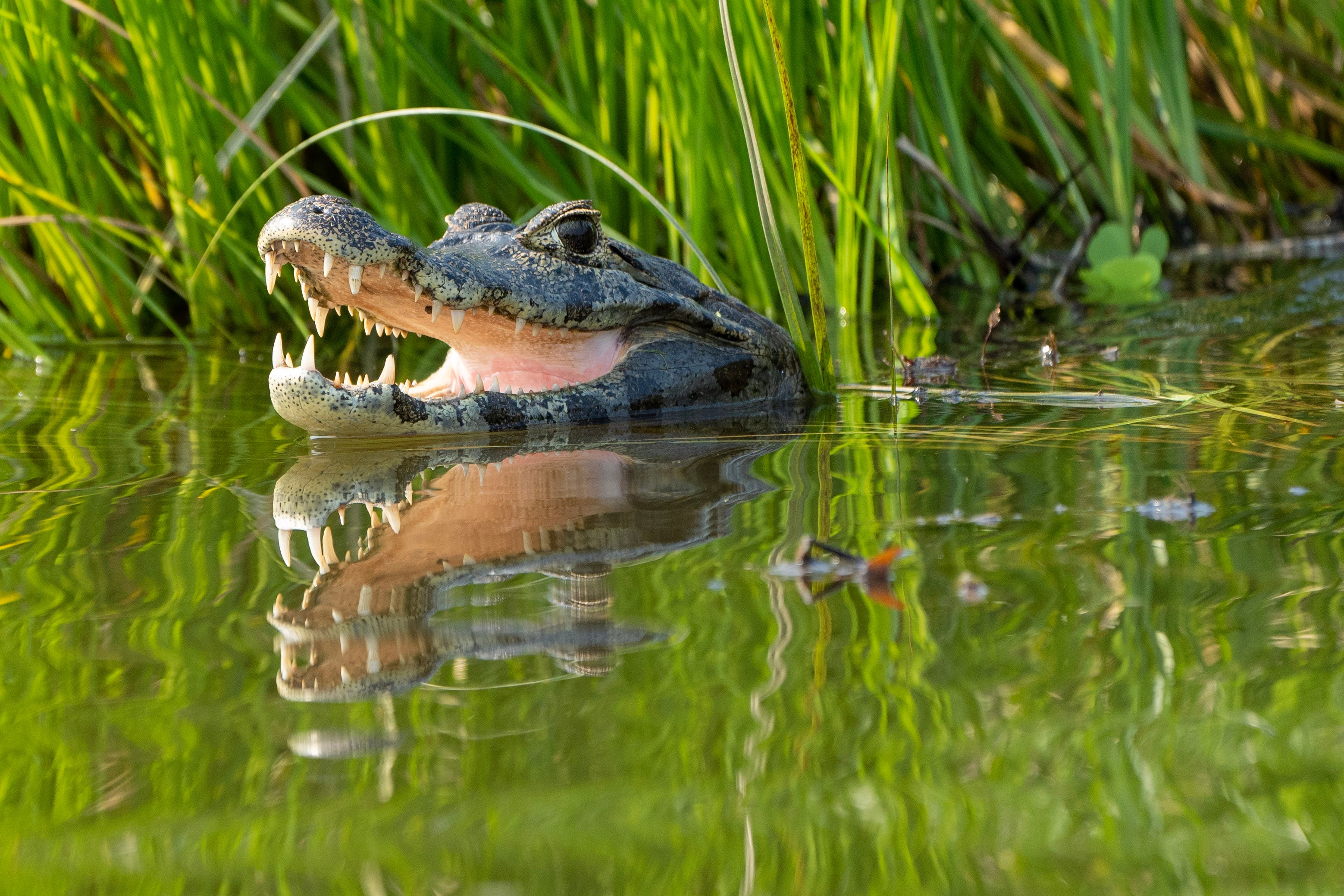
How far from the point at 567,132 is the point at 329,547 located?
11.1 feet

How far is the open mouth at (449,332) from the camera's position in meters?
3.13

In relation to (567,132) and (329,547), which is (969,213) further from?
(329,547)

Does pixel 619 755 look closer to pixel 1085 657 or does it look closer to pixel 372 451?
pixel 1085 657

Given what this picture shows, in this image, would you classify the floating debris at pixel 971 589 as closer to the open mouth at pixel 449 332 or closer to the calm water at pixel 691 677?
the calm water at pixel 691 677

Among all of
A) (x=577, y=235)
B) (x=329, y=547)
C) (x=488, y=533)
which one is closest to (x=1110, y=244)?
(x=577, y=235)

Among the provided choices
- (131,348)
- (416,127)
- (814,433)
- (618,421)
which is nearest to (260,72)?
(416,127)

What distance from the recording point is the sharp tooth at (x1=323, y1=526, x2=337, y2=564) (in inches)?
82.3

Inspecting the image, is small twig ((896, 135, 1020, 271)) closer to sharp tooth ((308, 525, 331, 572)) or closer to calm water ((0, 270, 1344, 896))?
calm water ((0, 270, 1344, 896))

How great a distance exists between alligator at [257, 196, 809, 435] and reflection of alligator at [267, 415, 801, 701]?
15cm

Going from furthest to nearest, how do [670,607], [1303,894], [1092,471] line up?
[1092,471], [670,607], [1303,894]

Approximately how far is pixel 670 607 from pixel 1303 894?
35.7 inches

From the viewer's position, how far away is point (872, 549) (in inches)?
78.2

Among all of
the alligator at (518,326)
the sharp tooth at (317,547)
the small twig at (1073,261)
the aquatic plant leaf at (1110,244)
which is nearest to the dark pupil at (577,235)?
the alligator at (518,326)

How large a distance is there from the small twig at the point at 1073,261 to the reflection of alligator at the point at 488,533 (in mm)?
2832
